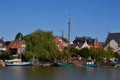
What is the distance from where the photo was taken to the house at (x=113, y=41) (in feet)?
521

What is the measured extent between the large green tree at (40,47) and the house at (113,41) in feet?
193

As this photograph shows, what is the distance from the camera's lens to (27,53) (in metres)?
103

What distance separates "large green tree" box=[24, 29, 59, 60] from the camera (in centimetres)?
10175

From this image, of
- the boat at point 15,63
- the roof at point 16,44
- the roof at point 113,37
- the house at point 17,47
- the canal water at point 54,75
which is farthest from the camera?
the roof at point 113,37

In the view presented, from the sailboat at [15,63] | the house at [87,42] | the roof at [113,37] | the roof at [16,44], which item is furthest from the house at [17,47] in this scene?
the roof at [113,37]

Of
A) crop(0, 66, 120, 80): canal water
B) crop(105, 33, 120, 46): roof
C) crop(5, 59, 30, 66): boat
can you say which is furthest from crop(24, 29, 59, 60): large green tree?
crop(105, 33, 120, 46): roof

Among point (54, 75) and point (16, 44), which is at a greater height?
point (16, 44)

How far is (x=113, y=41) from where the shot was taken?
16125cm

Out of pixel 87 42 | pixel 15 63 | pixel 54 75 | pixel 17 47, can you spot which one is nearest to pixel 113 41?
pixel 87 42

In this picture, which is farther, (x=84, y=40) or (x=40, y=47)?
(x=84, y=40)

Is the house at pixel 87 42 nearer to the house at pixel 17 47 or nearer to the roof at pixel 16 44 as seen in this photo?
the roof at pixel 16 44

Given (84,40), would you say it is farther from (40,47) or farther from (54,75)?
(54,75)

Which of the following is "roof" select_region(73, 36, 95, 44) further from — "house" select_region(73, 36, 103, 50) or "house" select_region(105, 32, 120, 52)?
"house" select_region(105, 32, 120, 52)

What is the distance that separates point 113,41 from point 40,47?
65732 millimetres
